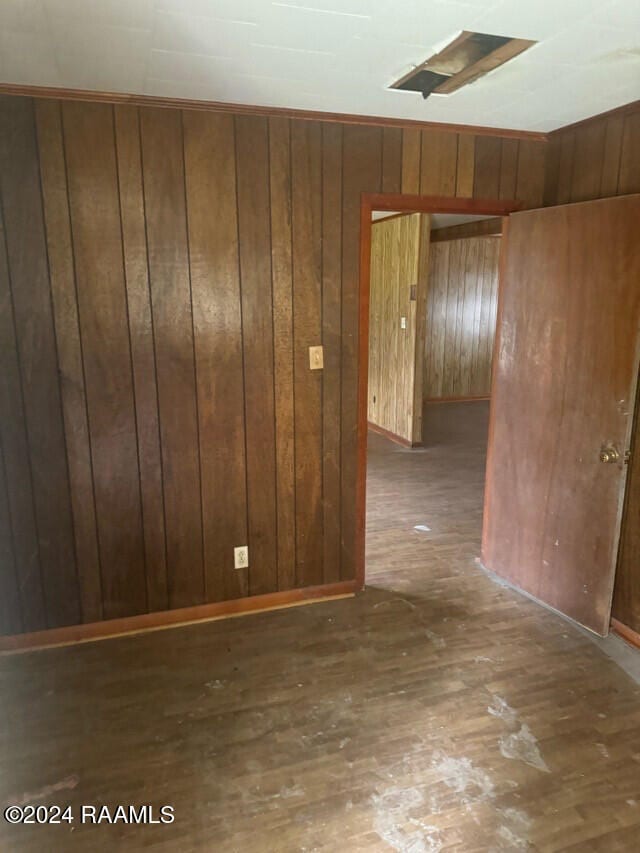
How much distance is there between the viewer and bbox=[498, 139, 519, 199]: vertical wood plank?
3.04 metres

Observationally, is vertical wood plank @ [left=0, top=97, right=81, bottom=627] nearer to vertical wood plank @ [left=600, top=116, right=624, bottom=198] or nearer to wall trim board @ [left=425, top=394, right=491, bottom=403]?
vertical wood plank @ [left=600, top=116, right=624, bottom=198]

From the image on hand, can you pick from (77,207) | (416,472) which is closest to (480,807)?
(77,207)

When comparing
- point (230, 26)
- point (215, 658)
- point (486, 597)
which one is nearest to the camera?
point (230, 26)

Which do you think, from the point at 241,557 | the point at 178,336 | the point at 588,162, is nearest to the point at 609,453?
the point at 588,162

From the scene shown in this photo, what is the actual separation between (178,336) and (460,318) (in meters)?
6.55

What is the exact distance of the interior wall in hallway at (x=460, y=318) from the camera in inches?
331

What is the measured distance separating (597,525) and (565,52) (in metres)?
1.92

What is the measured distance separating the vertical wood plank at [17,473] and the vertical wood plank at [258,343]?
97 centimetres

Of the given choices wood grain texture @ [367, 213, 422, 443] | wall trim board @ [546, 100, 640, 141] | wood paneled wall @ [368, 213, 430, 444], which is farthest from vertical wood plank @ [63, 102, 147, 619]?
wood grain texture @ [367, 213, 422, 443]

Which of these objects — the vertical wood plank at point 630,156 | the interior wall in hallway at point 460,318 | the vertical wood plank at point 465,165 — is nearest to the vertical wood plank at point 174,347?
the vertical wood plank at point 465,165

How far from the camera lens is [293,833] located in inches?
71.9

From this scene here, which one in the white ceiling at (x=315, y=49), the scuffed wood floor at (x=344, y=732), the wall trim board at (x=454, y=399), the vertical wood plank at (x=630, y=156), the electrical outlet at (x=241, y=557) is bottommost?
the scuffed wood floor at (x=344, y=732)

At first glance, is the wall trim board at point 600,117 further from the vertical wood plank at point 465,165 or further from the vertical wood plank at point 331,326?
the vertical wood plank at point 331,326

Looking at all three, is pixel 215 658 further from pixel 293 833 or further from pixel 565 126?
pixel 565 126
